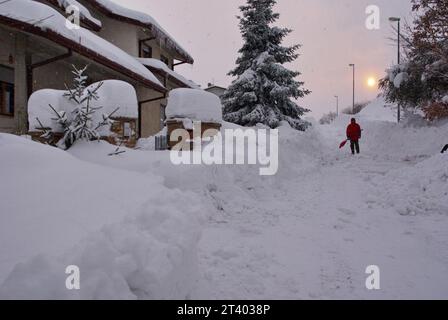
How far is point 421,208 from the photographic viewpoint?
201 inches

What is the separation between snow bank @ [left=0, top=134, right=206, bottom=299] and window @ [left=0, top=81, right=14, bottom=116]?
601 centimetres

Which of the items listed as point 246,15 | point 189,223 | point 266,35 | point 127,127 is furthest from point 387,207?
point 246,15

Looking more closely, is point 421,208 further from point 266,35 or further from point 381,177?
point 266,35

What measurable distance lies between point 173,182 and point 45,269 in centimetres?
367

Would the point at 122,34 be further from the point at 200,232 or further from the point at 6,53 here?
the point at 200,232

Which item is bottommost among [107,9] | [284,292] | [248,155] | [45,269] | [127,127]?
[284,292]

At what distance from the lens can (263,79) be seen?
14805 mm

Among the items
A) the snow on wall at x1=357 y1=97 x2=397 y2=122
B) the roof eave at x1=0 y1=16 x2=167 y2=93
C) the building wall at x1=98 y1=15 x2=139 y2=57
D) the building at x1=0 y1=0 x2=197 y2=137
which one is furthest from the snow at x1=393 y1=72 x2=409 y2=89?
the snow on wall at x1=357 y1=97 x2=397 y2=122

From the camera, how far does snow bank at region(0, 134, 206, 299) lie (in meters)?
1.74

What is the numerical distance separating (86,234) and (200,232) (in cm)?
110

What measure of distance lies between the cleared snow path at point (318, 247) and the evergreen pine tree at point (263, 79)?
8714 mm

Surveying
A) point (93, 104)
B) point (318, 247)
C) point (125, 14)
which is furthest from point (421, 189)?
point (125, 14)

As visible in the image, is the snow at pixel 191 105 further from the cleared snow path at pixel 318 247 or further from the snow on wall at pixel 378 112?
the snow on wall at pixel 378 112
